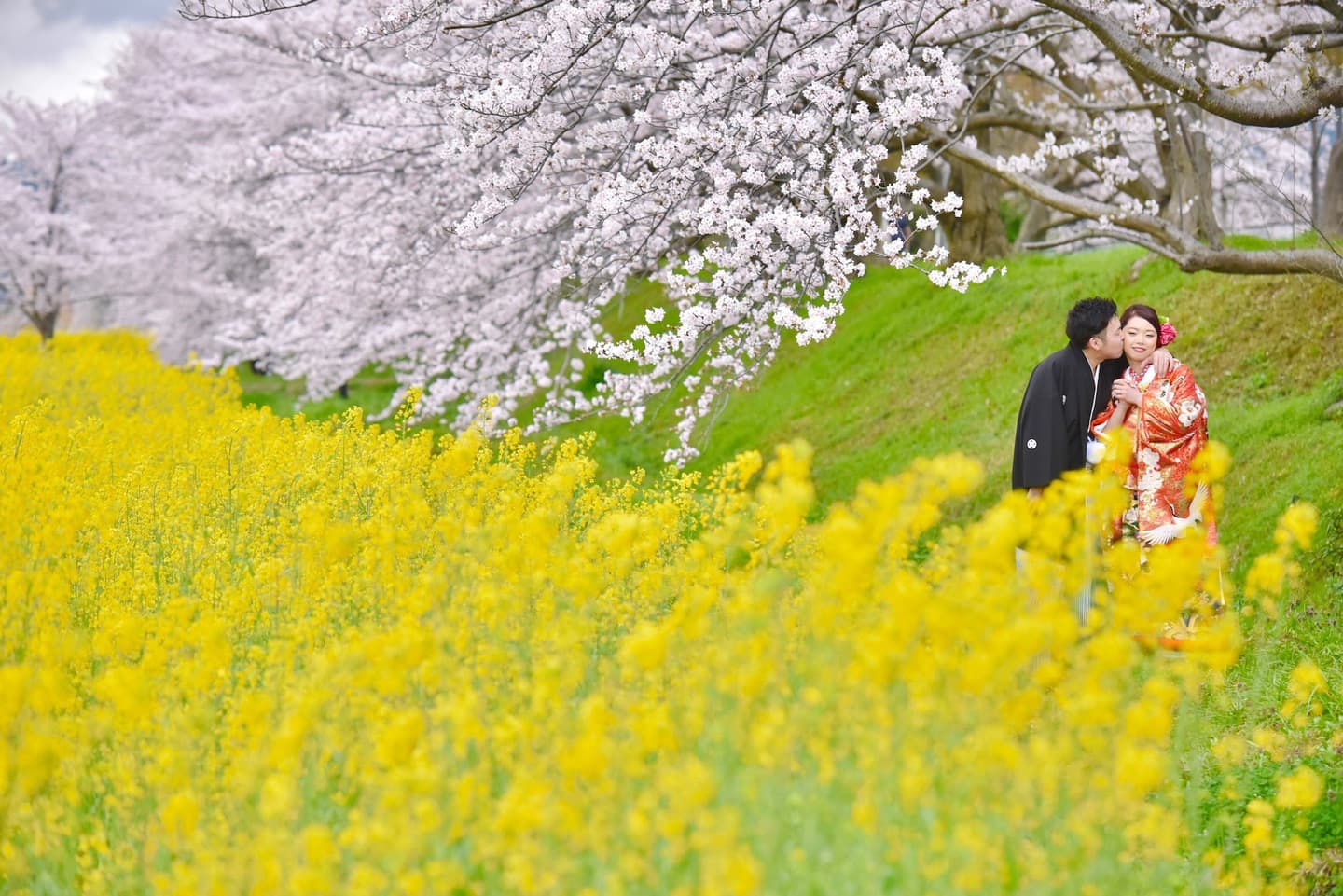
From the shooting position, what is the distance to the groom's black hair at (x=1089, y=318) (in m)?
5.91

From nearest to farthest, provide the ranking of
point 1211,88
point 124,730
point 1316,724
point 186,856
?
point 186,856
point 124,730
point 1316,724
point 1211,88

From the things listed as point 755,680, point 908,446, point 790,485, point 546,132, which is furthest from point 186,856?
point 908,446

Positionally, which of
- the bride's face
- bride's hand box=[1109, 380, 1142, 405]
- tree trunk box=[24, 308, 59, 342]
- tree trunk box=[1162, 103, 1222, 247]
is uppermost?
tree trunk box=[24, 308, 59, 342]

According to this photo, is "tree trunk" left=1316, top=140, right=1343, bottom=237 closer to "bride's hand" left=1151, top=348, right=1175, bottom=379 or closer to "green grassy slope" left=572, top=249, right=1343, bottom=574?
"green grassy slope" left=572, top=249, right=1343, bottom=574

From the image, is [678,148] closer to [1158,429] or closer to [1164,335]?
[1164,335]

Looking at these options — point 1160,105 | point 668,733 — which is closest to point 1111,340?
point 668,733

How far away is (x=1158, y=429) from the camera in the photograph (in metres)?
5.87

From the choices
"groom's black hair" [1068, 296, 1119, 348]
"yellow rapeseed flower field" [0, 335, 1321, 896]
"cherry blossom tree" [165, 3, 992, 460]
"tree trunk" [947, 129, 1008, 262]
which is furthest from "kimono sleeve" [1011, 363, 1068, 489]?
"tree trunk" [947, 129, 1008, 262]

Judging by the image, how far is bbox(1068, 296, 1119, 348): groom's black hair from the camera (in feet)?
19.4

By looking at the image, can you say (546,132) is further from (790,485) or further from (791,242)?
(790,485)

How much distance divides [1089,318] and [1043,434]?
591mm

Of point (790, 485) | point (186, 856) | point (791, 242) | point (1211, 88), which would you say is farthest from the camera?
point (791, 242)

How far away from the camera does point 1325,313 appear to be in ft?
30.7

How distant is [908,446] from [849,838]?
8.68 meters
